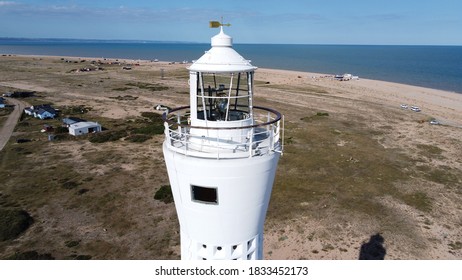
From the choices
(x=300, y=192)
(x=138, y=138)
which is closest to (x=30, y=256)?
(x=300, y=192)

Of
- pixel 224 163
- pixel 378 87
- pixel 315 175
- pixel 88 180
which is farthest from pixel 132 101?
pixel 378 87

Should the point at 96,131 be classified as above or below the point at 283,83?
below

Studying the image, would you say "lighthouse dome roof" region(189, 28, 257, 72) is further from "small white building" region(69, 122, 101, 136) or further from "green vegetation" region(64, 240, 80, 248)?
"small white building" region(69, 122, 101, 136)

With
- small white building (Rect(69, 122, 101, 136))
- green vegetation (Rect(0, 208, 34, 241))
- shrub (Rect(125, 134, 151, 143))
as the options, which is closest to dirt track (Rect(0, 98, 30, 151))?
small white building (Rect(69, 122, 101, 136))

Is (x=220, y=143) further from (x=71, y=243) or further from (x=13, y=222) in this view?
(x=13, y=222)

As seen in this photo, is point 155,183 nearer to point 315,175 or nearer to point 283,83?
point 315,175
